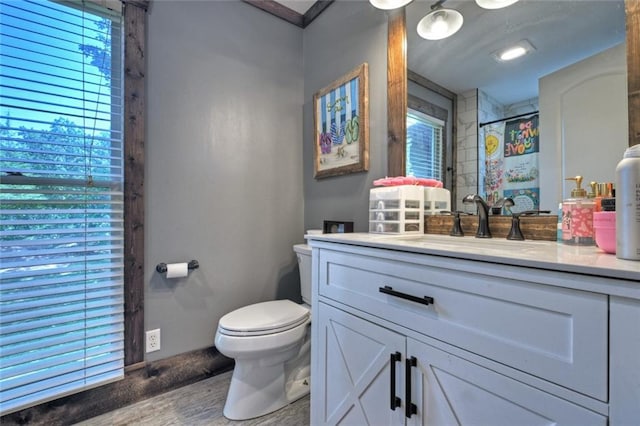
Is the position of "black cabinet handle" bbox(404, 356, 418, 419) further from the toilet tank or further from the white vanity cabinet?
the toilet tank

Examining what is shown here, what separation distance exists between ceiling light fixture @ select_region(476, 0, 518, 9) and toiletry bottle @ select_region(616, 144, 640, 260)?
2.82ft

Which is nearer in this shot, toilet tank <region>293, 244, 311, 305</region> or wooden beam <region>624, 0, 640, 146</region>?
wooden beam <region>624, 0, 640, 146</region>

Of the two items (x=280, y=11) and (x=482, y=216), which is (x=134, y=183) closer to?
(x=280, y=11)

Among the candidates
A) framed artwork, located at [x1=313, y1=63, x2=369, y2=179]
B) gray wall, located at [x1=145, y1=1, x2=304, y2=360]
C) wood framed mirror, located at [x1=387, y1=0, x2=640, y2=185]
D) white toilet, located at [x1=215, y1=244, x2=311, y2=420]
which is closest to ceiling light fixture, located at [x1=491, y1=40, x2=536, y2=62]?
wood framed mirror, located at [x1=387, y1=0, x2=640, y2=185]

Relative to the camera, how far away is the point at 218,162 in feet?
5.76

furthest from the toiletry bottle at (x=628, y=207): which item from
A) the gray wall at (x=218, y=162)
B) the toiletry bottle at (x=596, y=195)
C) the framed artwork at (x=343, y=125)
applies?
the gray wall at (x=218, y=162)

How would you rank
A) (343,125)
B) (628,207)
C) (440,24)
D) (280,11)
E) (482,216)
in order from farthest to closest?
(280,11), (343,125), (440,24), (482,216), (628,207)

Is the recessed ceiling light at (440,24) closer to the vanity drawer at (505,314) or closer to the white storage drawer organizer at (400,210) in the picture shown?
the white storage drawer organizer at (400,210)

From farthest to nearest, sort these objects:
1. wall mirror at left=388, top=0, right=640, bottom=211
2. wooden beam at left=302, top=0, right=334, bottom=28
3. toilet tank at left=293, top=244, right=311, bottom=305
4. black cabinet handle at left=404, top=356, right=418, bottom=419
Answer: wooden beam at left=302, top=0, right=334, bottom=28, toilet tank at left=293, top=244, right=311, bottom=305, wall mirror at left=388, top=0, right=640, bottom=211, black cabinet handle at left=404, top=356, right=418, bottom=419

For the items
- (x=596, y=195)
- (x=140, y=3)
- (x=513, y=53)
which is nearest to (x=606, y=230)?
(x=596, y=195)

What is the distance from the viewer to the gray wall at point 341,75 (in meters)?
1.55

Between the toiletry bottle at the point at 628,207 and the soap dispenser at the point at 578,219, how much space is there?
0.25 meters

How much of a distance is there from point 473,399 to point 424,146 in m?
1.08

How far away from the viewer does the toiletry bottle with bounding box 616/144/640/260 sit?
0.53 metres
